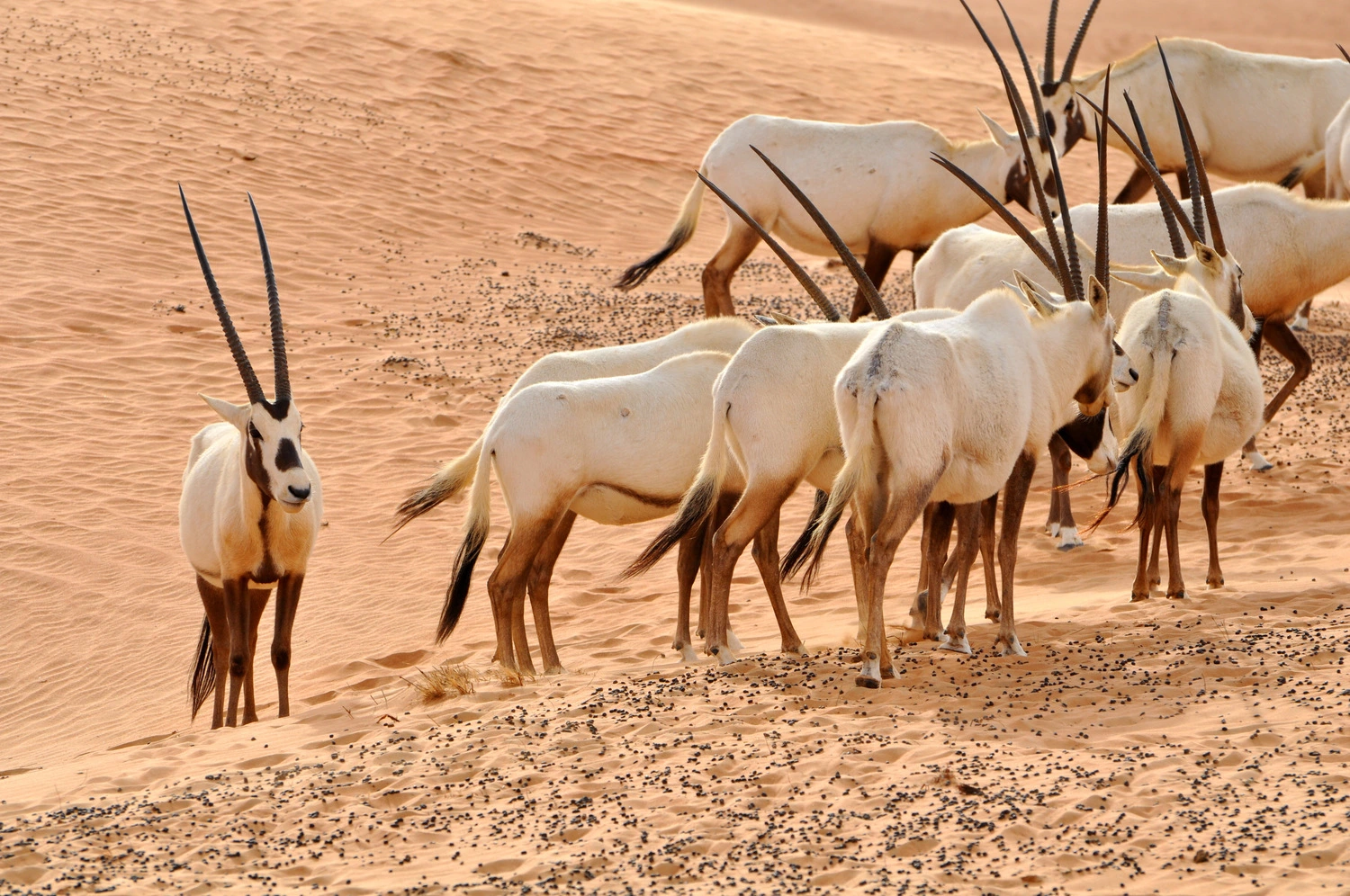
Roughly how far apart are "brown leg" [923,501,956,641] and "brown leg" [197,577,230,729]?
344 centimetres

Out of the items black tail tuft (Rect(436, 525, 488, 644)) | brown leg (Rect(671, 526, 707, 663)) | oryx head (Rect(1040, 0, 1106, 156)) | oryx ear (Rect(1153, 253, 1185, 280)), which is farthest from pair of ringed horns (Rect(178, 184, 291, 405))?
oryx head (Rect(1040, 0, 1106, 156))

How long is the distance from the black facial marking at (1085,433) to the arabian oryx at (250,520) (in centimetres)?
406

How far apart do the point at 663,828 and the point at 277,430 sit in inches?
118

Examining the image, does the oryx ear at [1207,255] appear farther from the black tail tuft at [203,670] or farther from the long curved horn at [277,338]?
the black tail tuft at [203,670]

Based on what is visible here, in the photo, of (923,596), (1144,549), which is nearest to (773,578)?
(923,596)

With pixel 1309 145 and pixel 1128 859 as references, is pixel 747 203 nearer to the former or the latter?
pixel 1309 145

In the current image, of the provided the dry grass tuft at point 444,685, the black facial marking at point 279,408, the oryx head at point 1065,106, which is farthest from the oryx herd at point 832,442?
the oryx head at point 1065,106

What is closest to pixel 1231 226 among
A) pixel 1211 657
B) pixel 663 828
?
pixel 1211 657

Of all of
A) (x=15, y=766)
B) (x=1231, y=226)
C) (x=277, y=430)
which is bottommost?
A: (x=15, y=766)

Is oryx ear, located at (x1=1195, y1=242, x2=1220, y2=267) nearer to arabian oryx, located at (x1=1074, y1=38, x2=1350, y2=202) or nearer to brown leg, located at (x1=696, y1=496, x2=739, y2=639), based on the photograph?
brown leg, located at (x1=696, y1=496, x2=739, y2=639)

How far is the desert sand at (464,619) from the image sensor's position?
4.62 meters

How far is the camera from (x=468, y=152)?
Result: 21.0m

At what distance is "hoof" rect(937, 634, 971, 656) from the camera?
6.46 m

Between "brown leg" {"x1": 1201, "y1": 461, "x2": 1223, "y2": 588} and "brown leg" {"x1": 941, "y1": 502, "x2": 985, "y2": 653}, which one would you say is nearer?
"brown leg" {"x1": 941, "y1": 502, "x2": 985, "y2": 653}
